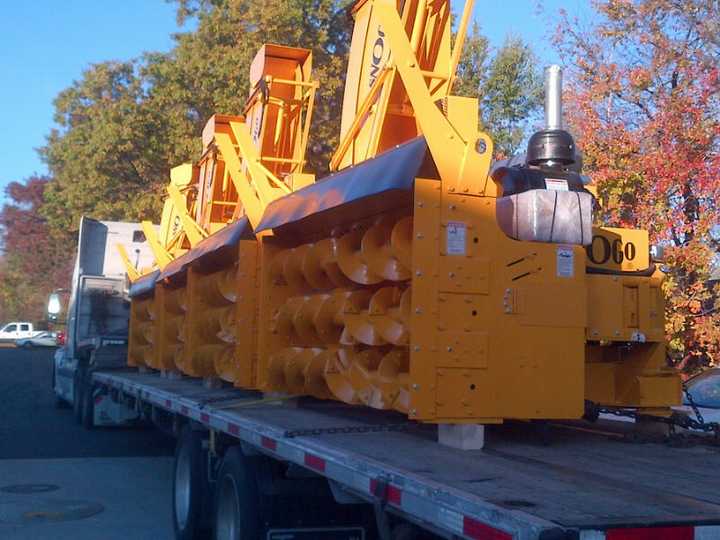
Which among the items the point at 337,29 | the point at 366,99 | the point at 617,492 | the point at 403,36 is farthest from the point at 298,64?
the point at 337,29

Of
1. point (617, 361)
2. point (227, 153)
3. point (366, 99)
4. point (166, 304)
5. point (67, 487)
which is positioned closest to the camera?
point (617, 361)

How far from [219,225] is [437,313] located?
24.1ft

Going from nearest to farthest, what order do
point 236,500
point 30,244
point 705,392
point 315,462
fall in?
1. point 315,462
2. point 236,500
3. point 705,392
4. point 30,244

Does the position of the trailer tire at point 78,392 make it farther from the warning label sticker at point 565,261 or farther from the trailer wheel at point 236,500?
the warning label sticker at point 565,261

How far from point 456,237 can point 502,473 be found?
130 centimetres

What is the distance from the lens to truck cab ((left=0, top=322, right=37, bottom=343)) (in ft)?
183

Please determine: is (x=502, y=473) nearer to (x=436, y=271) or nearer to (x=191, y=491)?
(x=436, y=271)

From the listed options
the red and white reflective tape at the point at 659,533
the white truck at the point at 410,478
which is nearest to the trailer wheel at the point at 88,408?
the white truck at the point at 410,478

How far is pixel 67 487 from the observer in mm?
10062

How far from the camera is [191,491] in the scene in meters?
7.00

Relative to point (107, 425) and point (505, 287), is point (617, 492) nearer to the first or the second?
point (505, 287)

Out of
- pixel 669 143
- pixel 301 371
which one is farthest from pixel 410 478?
pixel 669 143

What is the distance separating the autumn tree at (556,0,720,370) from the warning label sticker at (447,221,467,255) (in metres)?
9.42

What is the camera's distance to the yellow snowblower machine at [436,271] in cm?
453
